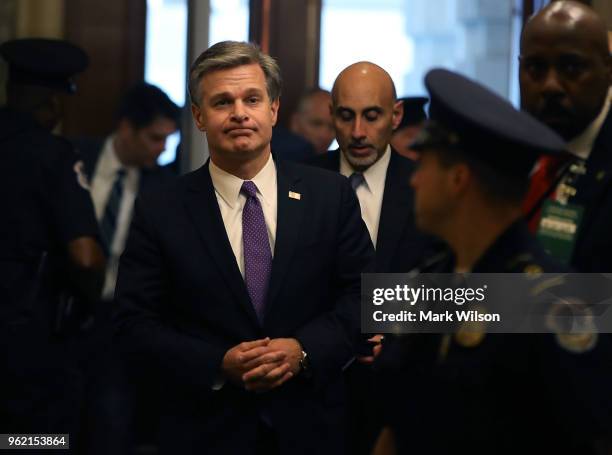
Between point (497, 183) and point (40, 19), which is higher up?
point (40, 19)

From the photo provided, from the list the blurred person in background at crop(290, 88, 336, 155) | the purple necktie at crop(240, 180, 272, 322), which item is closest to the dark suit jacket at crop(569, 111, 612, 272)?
the purple necktie at crop(240, 180, 272, 322)

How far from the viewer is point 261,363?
2.64 meters

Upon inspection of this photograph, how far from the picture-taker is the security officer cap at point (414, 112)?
4.12m

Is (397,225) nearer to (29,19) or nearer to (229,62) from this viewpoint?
(229,62)

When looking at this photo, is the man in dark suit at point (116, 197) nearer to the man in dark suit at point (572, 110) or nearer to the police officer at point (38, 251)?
the police officer at point (38, 251)

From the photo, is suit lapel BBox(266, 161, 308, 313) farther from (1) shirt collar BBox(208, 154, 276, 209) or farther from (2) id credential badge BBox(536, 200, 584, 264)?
(2) id credential badge BBox(536, 200, 584, 264)

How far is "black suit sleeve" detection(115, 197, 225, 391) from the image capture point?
8.77 feet

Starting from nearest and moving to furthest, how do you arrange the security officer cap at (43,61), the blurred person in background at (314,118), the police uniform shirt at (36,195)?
the police uniform shirt at (36,195), the security officer cap at (43,61), the blurred person in background at (314,118)

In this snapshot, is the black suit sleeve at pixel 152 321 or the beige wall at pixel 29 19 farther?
the beige wall at pixel 29 19

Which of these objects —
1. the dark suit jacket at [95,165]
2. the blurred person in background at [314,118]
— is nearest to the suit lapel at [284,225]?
the dark suit jacket at [95,165]

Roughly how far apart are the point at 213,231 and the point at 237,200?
0.11 meters

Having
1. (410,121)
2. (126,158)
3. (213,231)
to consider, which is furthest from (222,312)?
(126,158)

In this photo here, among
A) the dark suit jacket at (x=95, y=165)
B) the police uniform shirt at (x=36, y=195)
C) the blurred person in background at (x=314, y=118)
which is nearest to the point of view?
the police uniform shirt at (x=36, y=195)

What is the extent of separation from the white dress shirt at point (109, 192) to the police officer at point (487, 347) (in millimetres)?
2662
